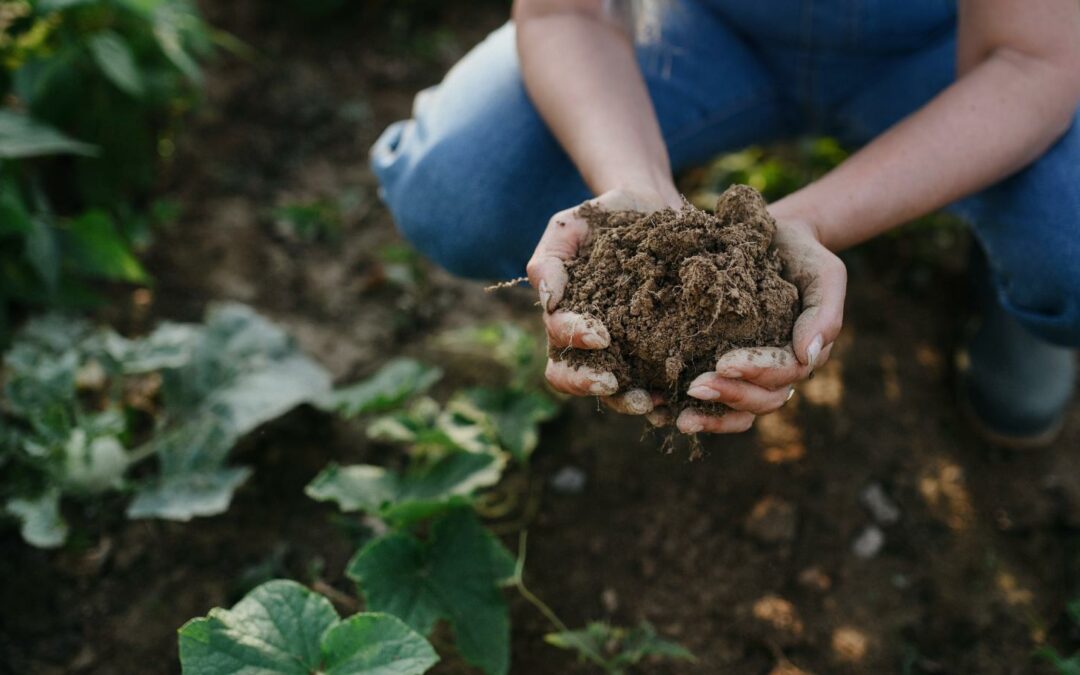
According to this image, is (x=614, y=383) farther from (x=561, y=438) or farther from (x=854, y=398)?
(x=854, y=398)

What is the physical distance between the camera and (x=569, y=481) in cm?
206

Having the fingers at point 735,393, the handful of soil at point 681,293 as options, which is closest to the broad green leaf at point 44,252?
the handful of soil at point 681,293

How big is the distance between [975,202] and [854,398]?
638 millimetres

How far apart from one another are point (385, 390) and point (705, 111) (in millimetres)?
1005

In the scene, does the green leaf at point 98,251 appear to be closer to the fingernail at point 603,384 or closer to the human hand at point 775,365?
the fingernail at point 603,384

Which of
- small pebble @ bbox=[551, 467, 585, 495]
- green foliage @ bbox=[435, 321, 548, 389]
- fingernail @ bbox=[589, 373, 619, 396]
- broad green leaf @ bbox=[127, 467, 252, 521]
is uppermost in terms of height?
fingernail @ bbox=[589, 373, 619, 396]

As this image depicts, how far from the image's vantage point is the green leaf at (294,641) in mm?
1301

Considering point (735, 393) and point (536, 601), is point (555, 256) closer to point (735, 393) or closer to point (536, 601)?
point (735, 393)

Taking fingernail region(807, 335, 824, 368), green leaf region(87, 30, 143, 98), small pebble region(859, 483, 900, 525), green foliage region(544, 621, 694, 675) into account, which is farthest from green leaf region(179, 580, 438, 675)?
green leaf region(87, 30, 143, 98)

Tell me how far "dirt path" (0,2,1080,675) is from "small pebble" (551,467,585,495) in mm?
13

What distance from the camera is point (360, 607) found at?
1800 mm

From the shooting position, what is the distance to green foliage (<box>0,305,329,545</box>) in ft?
5.93

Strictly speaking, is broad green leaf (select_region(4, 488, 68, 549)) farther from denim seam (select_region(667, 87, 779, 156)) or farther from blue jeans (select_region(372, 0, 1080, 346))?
denim seam (select_region(667, 87, 779, 156))

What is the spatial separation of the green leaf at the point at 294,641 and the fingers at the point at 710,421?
0.52 m
